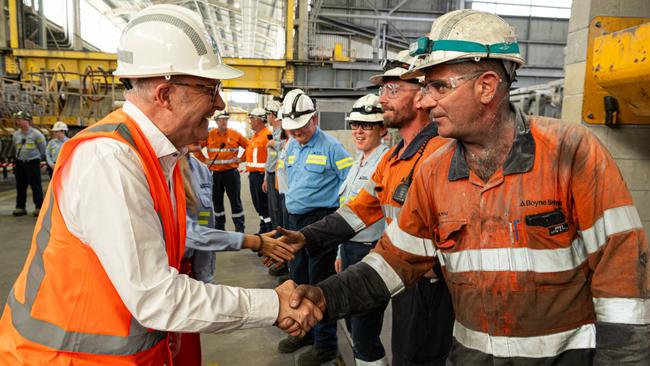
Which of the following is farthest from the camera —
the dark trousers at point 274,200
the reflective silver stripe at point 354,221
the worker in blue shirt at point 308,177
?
the dark trousers at point 274,200

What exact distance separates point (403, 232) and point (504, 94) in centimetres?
68

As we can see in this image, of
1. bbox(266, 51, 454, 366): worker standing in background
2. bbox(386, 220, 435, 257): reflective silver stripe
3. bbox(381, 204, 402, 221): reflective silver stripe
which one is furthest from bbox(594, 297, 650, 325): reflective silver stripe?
bbox(381, 204, 402, 221): reflective silver stripe

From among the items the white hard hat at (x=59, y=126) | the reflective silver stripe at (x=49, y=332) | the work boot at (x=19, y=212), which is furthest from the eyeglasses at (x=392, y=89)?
the white hard hat at (x=59, y=126)

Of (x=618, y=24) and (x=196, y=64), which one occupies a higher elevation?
(x=618, y=24)

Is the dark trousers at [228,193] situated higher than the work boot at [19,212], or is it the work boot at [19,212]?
the dark trousers at [228,193]

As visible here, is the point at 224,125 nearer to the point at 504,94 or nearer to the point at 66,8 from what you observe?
the point at 504,94

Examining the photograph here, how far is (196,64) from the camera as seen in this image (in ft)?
5.36

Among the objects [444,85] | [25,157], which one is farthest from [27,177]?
[444,85]

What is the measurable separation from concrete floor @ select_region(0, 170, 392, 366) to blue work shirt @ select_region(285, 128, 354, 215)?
1.23 meters

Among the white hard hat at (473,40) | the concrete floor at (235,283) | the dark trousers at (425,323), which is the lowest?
the concrete floor at (235,283)

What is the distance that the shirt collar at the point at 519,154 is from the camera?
1.52m

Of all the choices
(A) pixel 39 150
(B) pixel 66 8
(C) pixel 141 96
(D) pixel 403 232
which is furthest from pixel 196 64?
(B) pixel 66 8

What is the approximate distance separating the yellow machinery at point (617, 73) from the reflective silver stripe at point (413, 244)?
1.74 meters

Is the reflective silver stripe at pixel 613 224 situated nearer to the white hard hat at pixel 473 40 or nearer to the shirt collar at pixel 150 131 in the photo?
the white hard hat at pixel 473 40
